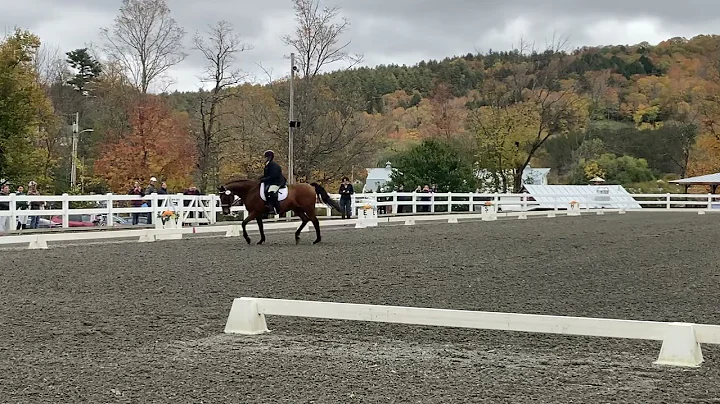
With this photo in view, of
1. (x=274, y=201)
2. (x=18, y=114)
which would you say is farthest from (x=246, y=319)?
(x=18, y=114)

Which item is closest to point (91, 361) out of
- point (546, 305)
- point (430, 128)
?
point (546, 305)

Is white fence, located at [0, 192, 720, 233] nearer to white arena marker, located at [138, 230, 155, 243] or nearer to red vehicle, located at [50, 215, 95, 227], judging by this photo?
red vehicle, located at [50, 215, 95, 227]

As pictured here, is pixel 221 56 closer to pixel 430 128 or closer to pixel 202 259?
pixel 202 259

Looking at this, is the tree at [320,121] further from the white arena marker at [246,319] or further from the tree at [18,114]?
the white arena marker at [246,319]

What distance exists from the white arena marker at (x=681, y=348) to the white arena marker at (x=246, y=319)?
345cm

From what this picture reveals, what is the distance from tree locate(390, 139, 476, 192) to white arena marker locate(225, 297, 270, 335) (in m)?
40.4

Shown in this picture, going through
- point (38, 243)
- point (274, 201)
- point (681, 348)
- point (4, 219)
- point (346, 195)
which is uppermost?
point (346, 195)

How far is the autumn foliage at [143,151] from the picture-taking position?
154 ft

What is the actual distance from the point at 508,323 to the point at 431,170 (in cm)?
4189

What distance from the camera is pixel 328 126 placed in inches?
1726

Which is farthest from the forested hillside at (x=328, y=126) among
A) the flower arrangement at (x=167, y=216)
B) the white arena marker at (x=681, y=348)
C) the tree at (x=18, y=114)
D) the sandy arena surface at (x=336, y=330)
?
the white arena marker at (x=681, y=348)

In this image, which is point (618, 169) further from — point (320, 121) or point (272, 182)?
point (272, 182)

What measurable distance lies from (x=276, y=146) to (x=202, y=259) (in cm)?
2973

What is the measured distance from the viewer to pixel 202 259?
Answer: 14.0 metres
